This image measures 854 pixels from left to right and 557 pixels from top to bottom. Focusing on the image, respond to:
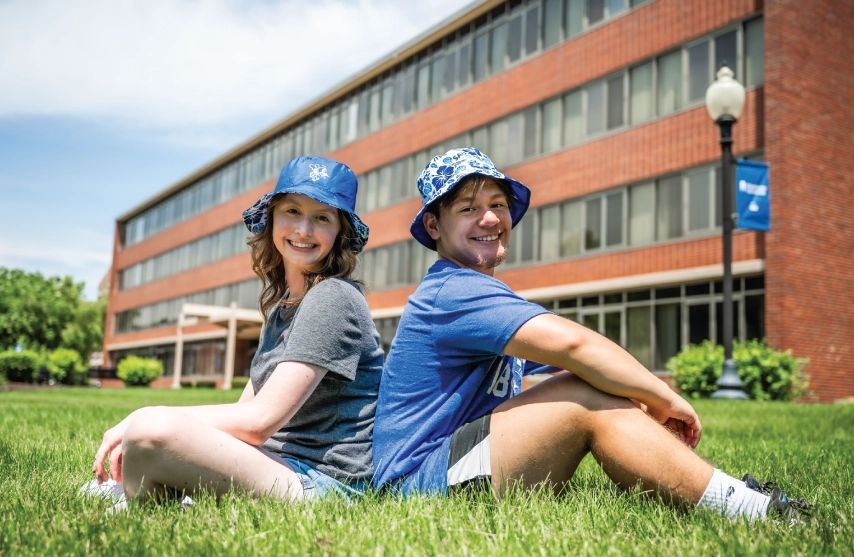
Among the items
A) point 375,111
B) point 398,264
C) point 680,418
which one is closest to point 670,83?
point 398,264

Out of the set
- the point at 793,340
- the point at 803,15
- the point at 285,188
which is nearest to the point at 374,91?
the point at 803,15

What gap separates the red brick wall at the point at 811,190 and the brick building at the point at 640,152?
39 millimetres

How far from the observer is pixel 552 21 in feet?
77.6

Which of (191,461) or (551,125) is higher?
(551,125)

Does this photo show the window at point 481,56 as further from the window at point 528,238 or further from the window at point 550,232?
the window at point 550,232

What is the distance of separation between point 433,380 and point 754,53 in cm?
1750

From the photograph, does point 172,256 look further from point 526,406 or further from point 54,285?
point 526,406

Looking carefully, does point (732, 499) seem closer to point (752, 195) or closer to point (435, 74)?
point (752, 195)

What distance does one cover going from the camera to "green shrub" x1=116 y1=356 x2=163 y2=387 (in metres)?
44.4

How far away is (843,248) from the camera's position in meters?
18.1

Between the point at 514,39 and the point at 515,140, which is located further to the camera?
the point at 514,39

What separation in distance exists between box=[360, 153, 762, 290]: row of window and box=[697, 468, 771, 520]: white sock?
16207 millimetres

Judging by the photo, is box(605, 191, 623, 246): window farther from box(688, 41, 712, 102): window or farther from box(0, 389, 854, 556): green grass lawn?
box(0, 389, 854, 556): green grass lawn

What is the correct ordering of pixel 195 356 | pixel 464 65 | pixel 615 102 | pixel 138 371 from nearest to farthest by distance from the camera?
pixel 615 102 → pixel 464 65 → pixel 138 371 → pixel 195 356
